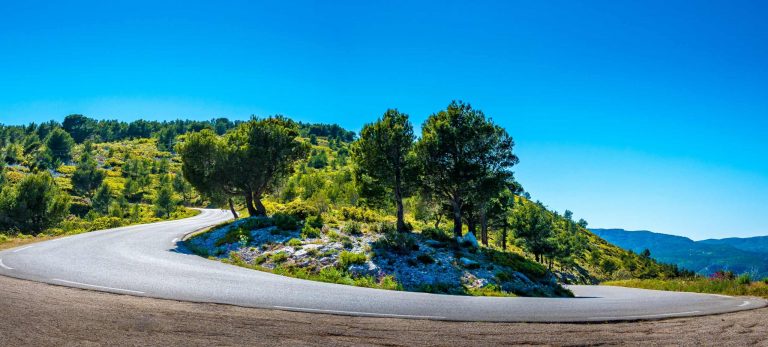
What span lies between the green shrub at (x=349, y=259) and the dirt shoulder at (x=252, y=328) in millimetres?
10655

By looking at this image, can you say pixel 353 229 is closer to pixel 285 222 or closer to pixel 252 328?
pixel 285 222

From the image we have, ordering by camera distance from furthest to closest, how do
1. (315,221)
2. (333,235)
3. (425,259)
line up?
1. (315,221)
2. (333,235)
3. (425,259)

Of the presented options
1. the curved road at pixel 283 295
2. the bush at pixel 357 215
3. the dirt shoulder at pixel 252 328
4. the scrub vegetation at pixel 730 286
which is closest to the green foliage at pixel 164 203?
the bush at pixel 357 215

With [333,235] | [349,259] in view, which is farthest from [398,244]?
[333,235]

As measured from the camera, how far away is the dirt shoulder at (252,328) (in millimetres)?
6465

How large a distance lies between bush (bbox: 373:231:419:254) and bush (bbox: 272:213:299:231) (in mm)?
7078

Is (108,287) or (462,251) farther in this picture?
(462,251)

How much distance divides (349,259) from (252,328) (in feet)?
41.7

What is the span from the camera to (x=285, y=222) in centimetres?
2758

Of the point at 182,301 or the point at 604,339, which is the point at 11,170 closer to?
the point at 182,301

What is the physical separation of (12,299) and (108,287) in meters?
2.36

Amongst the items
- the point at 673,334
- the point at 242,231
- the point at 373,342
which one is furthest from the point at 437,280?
the point at 242,231

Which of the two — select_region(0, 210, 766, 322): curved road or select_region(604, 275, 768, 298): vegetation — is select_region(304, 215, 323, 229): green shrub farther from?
select_region(604, 275, 768, 298): vegetation

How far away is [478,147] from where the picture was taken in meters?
30.8
